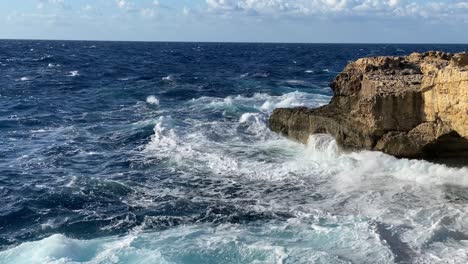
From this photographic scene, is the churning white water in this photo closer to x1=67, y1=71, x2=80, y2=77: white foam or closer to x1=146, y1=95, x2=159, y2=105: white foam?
x1=146, y1=95, x2=159, y2=105: white foam

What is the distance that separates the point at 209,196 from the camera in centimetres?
1852

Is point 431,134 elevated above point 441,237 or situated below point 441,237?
above

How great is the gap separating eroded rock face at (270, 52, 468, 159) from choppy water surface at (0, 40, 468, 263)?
715 mm

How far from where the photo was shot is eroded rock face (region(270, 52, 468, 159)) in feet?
59.9

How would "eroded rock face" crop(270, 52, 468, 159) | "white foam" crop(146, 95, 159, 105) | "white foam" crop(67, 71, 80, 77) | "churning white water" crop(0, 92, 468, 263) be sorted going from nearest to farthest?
"churning white water" crop(0, 92, 468, 263)
"eroded rock face" crop(270, 52, 468, 159)
"white foam" crop(146, 95, 159, 105)
"white foam" crop(67, 71, 80, 77)

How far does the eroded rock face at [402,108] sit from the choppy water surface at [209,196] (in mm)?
715

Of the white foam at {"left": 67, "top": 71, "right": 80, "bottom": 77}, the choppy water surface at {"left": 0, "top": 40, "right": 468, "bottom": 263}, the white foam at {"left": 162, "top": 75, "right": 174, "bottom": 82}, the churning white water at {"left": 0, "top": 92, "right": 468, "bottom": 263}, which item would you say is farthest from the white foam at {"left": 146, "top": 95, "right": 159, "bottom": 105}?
the white foam at {"left": 67, "top": 71, "right": 80, "bottom": 77}

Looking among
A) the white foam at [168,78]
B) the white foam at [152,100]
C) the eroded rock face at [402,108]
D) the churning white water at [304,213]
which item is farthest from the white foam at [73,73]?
the eroded rock face at [402,108]

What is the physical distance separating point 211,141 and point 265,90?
19.4 meters

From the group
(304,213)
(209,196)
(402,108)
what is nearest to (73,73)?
(209,196)

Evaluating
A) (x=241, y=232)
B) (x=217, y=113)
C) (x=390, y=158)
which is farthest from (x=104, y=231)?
(x=217, y=113)

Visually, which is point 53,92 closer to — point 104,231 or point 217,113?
point 217,113

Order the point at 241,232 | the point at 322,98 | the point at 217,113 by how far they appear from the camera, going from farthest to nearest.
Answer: the point at 322,98
the point at 217,113
the point at 241,232

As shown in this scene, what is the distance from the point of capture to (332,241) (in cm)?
1419
